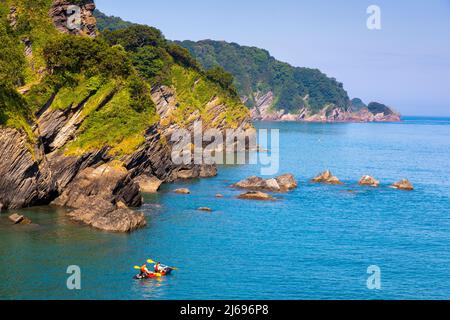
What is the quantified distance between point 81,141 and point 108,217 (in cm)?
1751

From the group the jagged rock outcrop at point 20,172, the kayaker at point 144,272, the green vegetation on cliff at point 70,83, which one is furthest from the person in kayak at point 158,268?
the green vegetation on cliff at point 70,83

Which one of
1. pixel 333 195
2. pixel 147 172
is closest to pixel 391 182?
pixel 333 195

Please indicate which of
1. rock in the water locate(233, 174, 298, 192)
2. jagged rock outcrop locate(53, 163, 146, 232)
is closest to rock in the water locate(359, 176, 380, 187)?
rock in the water locate(233, 174, 298, 192)

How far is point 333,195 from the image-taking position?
3332 inches

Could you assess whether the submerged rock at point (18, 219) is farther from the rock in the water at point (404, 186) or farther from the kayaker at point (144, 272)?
the rock in the water at point (404, 186)

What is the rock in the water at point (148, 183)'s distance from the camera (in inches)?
3295

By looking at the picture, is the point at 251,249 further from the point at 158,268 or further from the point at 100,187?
the point at 100,187

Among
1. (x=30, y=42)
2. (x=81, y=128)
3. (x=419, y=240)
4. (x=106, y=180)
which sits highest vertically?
(x=30, y=42)

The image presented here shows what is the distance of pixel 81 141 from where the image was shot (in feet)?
242

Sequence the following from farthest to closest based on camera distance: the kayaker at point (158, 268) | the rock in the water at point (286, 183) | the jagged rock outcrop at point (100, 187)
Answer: the rock in the water at point (286, 183), the jagged rock outcrop at point (100, 187), the kayaker at point (158, 268)

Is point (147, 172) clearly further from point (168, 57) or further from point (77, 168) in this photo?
point (168, 57)

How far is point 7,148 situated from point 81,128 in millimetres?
13435

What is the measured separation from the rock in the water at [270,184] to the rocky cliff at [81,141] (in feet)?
42.8

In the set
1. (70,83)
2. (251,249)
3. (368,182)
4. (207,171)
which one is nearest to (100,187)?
(70,83)
